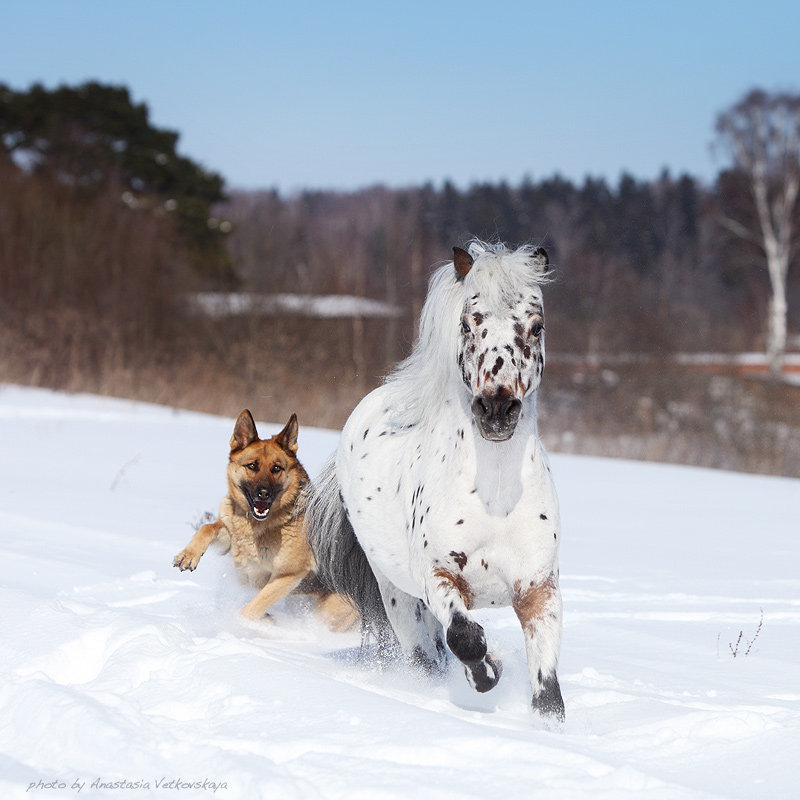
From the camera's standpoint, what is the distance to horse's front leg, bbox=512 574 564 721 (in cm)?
329

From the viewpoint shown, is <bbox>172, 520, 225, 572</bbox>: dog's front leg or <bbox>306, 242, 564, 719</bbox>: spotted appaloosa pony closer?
<bbox>306, 242, 564, 719</bbox>: spotted appaloosa pony

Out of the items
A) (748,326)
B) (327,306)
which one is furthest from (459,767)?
(748,326)

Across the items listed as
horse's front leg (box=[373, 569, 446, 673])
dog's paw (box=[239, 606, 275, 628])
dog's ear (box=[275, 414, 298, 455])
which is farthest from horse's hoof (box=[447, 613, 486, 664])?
dog's ear (box=[275, 414, 298, 455])

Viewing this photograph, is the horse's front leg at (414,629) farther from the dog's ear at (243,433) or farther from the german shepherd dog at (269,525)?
the dog's ear at (243,433)

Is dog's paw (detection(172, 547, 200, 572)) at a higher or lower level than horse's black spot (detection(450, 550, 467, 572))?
lower

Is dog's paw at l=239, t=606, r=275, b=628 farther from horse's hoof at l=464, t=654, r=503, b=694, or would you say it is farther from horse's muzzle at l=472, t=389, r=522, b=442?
horse's muzzle at l=472, t=389, r=522, b=442

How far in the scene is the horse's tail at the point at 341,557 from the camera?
4805 millimetres

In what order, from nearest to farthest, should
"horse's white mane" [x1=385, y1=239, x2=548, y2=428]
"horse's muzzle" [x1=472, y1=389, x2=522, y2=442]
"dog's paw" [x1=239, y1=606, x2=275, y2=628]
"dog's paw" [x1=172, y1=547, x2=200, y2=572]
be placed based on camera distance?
"horse's muzzle" [x1=472, y1=389, x2=522, y2=442] → "horse's white mane" [x1=385, y1=239, x2=548, y2=428] → "dog's paw" [x1=172, y1=547, x2=200, y2=572] → "dog's paw" [x1=239, y1=606, x2=275, y2=628]

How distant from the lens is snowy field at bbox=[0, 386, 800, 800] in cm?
271

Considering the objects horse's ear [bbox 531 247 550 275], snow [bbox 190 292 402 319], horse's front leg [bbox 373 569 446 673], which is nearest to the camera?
horse's ear [bbox 531 247 550 275]

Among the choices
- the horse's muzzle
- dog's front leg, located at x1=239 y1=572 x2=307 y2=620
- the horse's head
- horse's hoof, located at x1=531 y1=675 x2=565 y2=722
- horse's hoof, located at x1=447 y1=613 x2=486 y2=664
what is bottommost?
dog's front leg, located at x1=239 y1=572 x2=307 y2=620

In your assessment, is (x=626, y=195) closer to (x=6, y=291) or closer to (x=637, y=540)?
(x=6, y=291)

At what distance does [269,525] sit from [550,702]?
101 inches

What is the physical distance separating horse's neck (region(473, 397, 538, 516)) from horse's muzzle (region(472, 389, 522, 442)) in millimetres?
202
